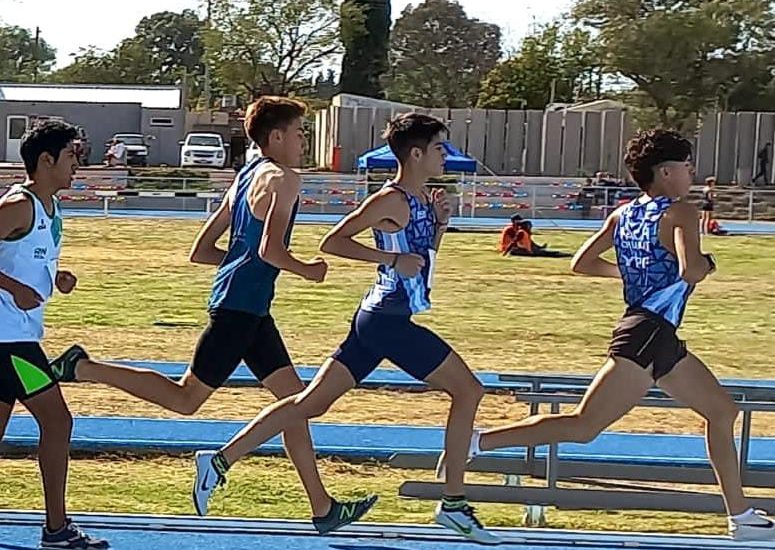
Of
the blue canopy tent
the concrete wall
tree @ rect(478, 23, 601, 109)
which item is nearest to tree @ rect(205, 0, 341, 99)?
tree @ rect(478, 23, 601, 109)

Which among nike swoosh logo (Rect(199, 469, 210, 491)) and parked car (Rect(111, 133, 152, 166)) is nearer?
nike swoosh logo (Rect(199, 469, 210, 491))

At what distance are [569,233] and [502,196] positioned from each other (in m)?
5.91

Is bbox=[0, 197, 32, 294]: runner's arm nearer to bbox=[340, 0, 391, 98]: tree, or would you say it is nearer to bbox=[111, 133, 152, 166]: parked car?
bbox=[111, 133, 152, 166]: parked car

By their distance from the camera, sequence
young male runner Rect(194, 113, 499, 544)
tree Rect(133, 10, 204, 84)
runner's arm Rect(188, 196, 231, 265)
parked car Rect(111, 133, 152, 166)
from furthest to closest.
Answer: tree Rect(133, 10, 204, 84), parked car Rect(111, 133, 152, 166), runner's arm Rect(188, 196, 231, 265), young male runner Rect(194, 113, 499, 544)

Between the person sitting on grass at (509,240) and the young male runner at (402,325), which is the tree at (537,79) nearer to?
the person sitting on grass at (509,240)

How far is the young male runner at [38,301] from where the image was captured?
5531 mm

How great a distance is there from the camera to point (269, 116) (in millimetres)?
6000

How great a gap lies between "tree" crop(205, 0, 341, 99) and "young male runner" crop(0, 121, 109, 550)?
5628 centimetres

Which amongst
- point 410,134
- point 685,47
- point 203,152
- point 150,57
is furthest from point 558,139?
point 150,57

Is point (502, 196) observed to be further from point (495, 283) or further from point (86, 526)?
point (86, 526)

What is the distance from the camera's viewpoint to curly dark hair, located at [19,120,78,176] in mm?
5691

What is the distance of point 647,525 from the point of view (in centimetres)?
720

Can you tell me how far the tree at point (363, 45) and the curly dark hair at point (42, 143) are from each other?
185ft

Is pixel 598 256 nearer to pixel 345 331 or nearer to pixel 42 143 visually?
pixel 42 143
